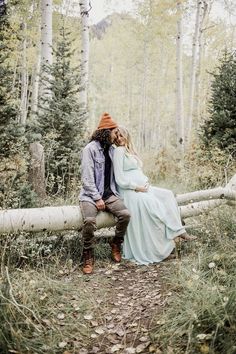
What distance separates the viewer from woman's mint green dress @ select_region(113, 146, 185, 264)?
16.8ft

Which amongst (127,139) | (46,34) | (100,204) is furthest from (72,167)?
(46,34)

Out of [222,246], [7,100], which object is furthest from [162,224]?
[7,100]

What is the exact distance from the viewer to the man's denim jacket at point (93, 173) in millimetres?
4980

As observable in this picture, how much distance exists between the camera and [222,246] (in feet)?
14.8

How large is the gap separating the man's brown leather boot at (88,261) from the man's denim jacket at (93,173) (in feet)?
2.21

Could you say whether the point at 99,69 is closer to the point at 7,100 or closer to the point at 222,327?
the point at 7,100

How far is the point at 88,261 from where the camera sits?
4.82 meters

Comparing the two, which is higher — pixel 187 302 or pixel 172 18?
pixel 172 18

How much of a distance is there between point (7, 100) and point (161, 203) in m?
3.00

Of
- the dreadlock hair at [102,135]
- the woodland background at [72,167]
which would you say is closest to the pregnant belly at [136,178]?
the dreadlock hair at [102,135]

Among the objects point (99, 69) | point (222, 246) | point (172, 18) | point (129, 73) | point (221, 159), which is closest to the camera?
point (222, 246)

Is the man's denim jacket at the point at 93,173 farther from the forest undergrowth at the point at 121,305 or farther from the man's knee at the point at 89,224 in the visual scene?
the forest undergrowth at the point at 121,305

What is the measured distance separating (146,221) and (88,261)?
3.22ft

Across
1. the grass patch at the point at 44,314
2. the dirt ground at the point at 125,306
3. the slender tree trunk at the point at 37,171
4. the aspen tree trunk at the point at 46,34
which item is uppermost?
the aspen tree trunk at the point at 46,34
